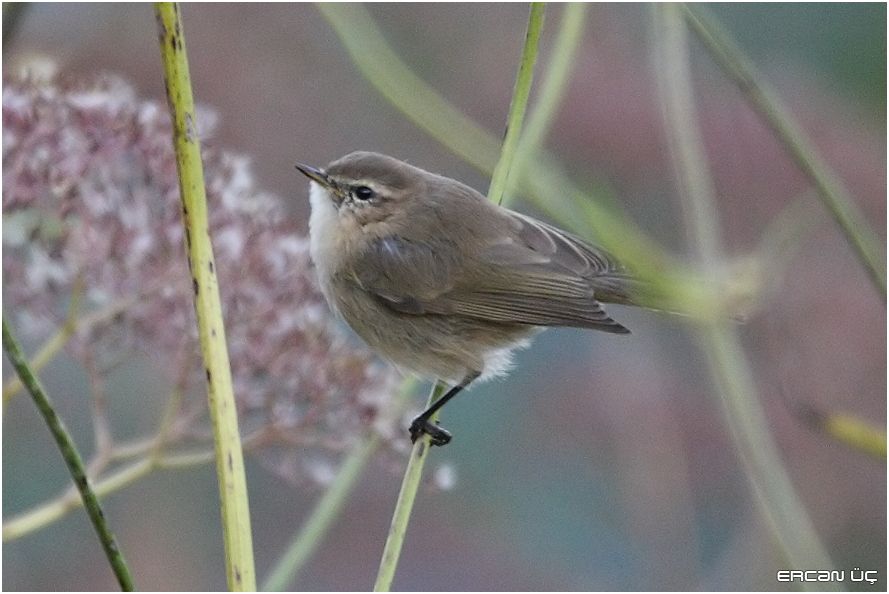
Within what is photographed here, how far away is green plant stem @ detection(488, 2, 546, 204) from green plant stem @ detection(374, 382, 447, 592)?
1.61ft

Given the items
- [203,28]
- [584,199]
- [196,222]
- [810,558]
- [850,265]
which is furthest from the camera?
[203,28]

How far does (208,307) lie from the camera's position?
1507 mm

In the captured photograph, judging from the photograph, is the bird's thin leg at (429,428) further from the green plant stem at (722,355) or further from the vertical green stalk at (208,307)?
the vertical green stalk at (208,307)

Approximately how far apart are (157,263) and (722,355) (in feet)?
3.58

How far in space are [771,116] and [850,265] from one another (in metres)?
2.61

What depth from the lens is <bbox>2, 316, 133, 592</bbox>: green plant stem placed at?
125 centimetres

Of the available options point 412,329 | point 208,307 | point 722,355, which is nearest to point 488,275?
point 412,329

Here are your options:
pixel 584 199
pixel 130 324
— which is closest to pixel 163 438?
pixel 130 324

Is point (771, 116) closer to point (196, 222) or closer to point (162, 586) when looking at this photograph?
point (196, 222)

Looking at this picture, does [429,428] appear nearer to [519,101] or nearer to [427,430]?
[427,430]

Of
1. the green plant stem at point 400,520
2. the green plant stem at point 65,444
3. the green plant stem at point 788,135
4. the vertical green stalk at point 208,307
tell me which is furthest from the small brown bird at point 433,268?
the green plant stem at point 65,444

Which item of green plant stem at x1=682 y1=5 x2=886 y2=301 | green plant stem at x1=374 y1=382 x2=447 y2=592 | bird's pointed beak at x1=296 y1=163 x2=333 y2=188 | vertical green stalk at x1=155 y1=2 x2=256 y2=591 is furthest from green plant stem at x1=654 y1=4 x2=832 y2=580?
bird's pointed beak at x1=296 y1=163 x2=333 y2=188

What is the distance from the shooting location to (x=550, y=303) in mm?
2926

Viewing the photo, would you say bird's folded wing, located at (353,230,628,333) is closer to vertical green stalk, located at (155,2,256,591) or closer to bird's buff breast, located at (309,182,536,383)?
bird's buff breast, located at (309,182,536,383)
